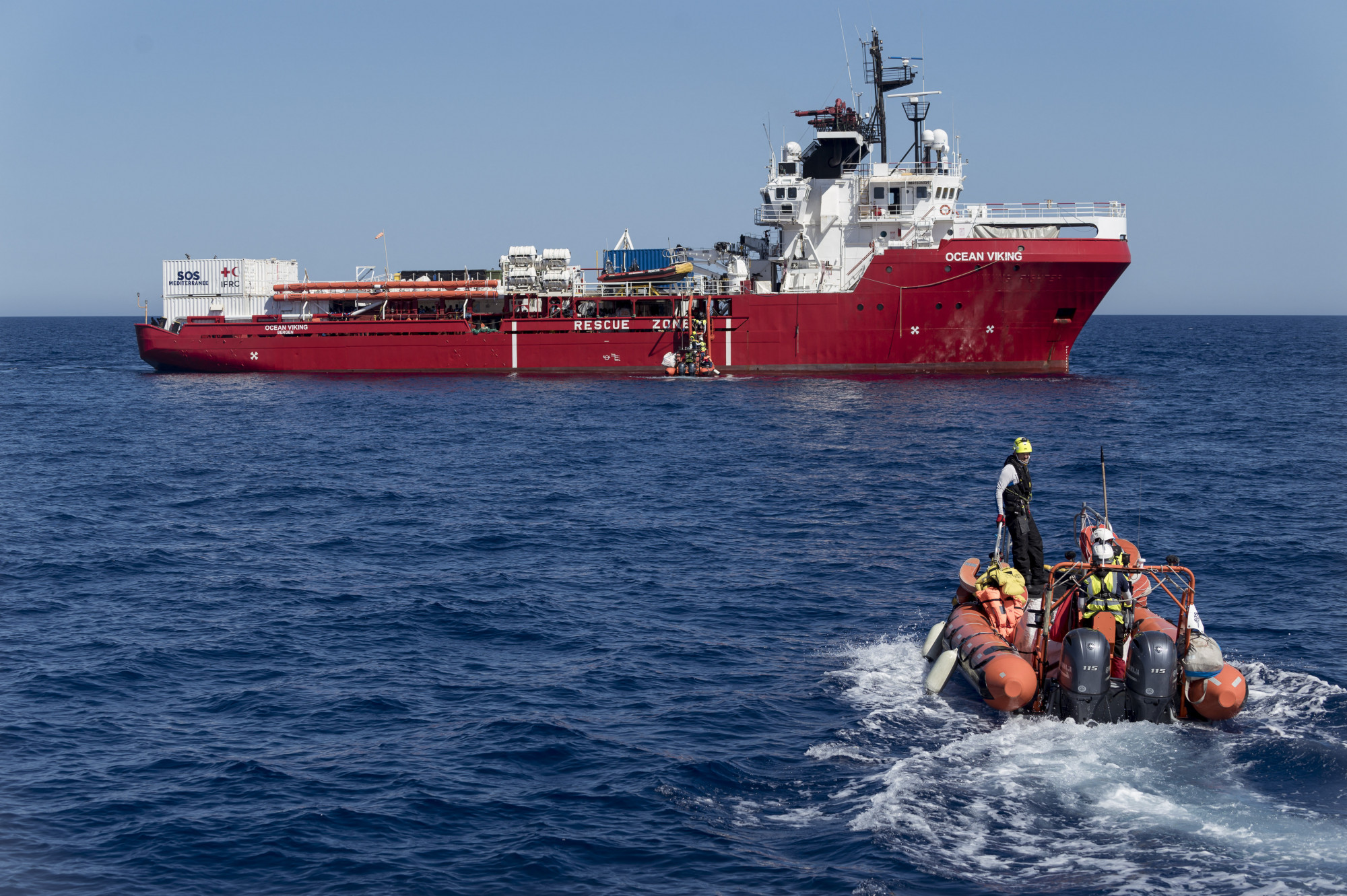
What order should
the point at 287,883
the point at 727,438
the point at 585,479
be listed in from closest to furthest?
the point at 287,883 → the point at 585,479 → the point at 727,438

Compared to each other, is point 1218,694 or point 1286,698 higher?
point 1218,694

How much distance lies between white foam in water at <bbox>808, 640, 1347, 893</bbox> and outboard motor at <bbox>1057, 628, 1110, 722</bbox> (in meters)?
0.26

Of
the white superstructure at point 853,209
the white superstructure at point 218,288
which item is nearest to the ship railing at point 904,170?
the white superstructure at point 853,209

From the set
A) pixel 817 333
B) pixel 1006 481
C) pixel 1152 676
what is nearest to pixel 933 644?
pixel 1006 481

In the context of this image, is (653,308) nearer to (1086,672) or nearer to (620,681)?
(620,681)

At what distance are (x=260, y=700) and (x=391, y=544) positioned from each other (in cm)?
926

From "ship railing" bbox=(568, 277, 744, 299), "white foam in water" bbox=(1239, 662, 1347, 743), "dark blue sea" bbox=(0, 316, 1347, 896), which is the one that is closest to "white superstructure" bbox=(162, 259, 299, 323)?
"ship railing" bbox=(568, 277, 744, 299)

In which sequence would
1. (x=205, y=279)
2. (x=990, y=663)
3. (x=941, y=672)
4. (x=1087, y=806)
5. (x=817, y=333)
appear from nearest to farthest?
(x=1087, y=806) → (x=990, y=663) → (x=941, y=672) → (x=817, y=333) → (x=205, y=279)

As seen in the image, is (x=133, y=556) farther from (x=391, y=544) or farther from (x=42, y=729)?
(x=42, y=729)

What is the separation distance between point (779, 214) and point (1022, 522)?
134 feet

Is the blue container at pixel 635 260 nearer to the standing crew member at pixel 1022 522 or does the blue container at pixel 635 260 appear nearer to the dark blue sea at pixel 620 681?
the dark blue sea at pixel 620 681

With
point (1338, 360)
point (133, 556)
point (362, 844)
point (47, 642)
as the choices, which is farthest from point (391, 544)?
point (1338, 360)

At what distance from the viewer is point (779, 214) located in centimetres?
5450

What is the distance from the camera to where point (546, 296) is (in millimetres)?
56750
